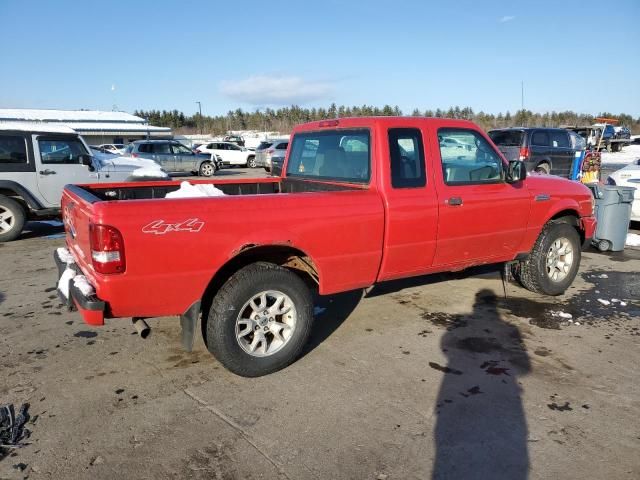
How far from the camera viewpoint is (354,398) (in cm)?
337

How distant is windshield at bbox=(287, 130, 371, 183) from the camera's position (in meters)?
4.27

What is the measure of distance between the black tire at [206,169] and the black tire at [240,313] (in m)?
21.0

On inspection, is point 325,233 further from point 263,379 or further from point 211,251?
point 263,379

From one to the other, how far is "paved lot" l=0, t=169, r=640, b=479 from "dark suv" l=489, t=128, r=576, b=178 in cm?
1037

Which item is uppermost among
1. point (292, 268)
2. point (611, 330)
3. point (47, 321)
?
point (292, 268)

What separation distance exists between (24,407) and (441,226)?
351 centimetres

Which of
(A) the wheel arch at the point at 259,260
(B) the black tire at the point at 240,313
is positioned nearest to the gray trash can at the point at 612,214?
(A) the wheel arch at the point at 259,260

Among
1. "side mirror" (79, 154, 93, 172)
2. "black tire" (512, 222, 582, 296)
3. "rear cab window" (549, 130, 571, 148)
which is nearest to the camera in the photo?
"black tire" (512, 222, 582, 296)

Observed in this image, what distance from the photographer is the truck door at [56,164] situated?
8789 mm

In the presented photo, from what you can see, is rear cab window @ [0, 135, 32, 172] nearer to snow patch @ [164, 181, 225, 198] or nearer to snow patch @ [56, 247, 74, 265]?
snow patch @ [56, 247, 74, 265]

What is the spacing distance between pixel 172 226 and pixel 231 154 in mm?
26872

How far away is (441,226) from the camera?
432 cm

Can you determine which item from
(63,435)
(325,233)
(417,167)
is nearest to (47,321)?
(63,435)

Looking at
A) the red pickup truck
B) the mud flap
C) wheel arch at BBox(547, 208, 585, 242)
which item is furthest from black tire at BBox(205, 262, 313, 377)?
wheel arch at BBox(547, 208, 585, 242)
